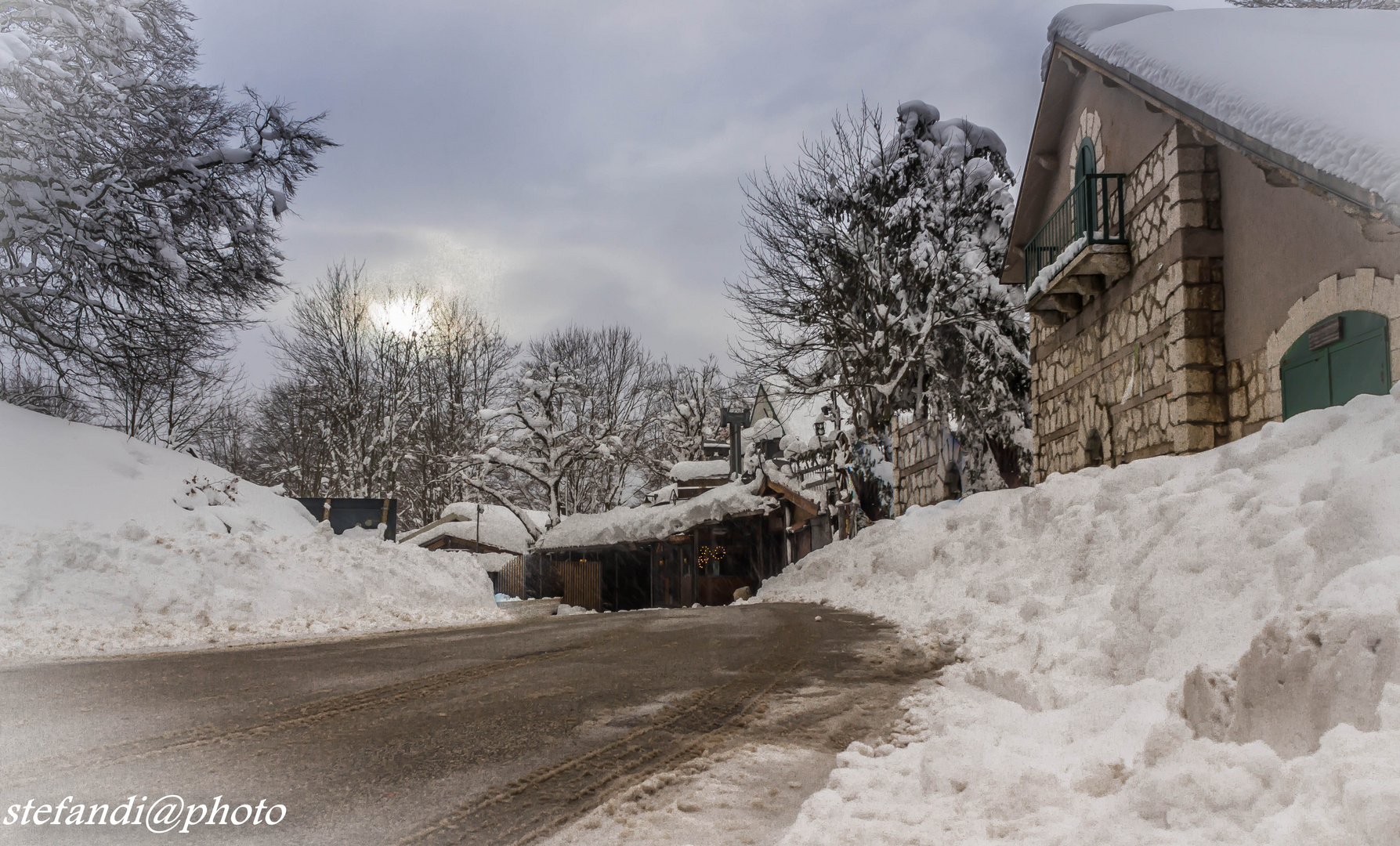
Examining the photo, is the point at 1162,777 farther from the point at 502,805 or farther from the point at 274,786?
the point at 274,786

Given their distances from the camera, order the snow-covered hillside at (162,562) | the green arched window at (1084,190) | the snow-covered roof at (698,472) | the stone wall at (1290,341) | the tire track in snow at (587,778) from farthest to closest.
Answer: the snow-covered roof at (698,472), the green arched window at (1084,190), the snow-covered hillside at (162,562), the stone wall at (1290,341), the tire track in snow at (587,778)

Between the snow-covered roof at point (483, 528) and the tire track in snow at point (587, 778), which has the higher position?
the snow-covered roof at point (483, 528)

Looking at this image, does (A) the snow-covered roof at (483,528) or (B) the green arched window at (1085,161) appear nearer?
(B) the green arched window at (1085,161)

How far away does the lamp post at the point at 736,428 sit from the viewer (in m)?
31.0

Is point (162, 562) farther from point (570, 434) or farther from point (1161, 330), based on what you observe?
point (570, 434)

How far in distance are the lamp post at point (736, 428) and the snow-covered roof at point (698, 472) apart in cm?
50

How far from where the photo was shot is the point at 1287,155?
6.12 m

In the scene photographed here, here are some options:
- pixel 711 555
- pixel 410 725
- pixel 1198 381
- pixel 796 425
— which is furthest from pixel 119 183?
pixel 796 425

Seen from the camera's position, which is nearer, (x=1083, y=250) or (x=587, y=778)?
(x=587, y=778)

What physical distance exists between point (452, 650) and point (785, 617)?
14.0 feet

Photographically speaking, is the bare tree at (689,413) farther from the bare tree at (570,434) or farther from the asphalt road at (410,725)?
the asphalt road at (410,725)

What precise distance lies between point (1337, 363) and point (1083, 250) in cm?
434

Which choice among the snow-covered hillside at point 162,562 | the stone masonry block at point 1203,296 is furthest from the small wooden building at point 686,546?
the stone masonry block at point 1203,296

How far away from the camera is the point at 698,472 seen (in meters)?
32.9
